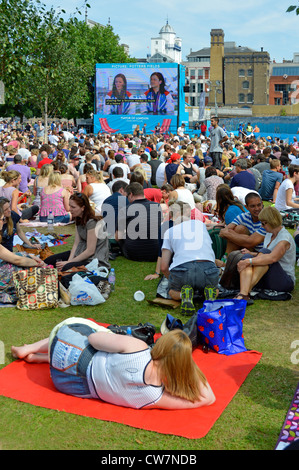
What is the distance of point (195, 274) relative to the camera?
A: 19.8 ft

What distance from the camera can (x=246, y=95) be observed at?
86938 millimetres

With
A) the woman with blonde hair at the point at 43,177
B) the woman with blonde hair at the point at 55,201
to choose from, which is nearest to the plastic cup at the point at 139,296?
the woman with blonde hair at the point at 55,201

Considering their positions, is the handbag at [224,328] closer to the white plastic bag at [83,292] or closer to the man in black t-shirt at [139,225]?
the white plastic bag at [83,292]

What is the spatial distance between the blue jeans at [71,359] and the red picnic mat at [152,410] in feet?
0.31

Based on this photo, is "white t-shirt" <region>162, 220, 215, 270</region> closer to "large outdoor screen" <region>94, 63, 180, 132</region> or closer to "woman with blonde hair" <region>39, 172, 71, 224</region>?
"woman with blonde hair" <region>39, 172, 71, 224</region>

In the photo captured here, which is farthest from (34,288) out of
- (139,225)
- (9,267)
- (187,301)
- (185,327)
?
(139,225)

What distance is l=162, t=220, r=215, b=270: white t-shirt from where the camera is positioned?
20.0 feet

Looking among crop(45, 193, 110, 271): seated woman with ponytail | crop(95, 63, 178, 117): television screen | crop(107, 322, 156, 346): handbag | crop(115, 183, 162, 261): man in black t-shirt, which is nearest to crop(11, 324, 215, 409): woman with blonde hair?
crop(107, 322, 156, 346): handbag

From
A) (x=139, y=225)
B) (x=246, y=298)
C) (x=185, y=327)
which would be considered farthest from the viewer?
(x=139, y=225)

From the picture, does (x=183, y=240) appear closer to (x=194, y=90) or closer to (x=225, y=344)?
(x=225, y=344)

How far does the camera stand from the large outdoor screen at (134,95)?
3884 cm

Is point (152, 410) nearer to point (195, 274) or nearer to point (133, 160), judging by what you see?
point (195, 274)

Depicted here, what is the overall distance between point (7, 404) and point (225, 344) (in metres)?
2.10
